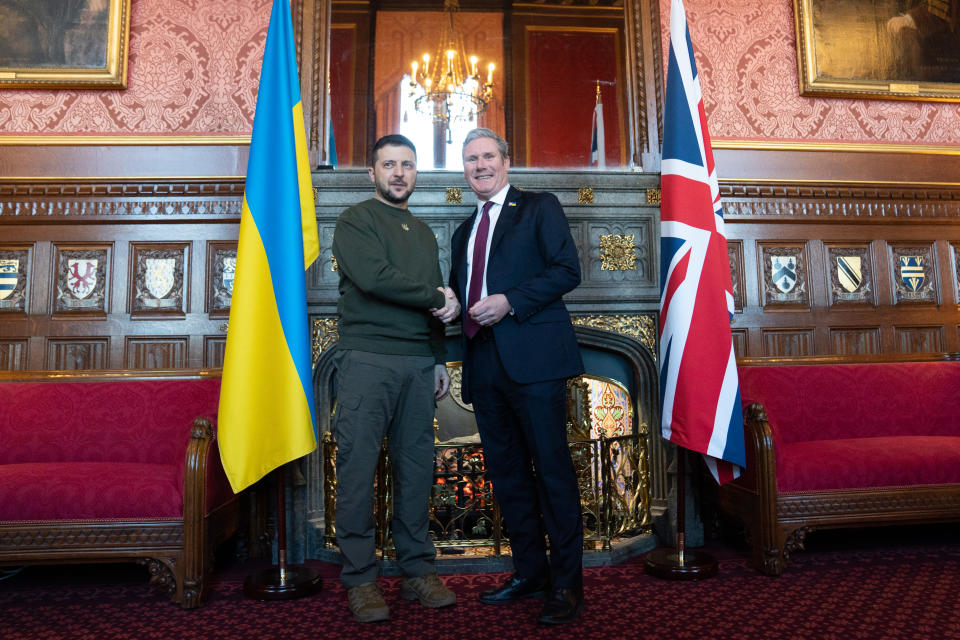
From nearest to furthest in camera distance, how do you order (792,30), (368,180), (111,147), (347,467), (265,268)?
(347,467) < (265,268) < (368,180) < (111,147) < (792,30)

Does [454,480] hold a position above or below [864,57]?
below

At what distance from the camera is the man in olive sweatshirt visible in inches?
104

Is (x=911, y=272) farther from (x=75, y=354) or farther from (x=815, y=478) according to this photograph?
(x=75, y=354)

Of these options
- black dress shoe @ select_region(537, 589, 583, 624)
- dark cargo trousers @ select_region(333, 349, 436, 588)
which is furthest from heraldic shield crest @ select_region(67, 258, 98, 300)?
black dress shoe @ select_region(537, 589, 583, 624)

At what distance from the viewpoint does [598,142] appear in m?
4.23

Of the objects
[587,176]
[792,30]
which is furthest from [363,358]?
[792,30]

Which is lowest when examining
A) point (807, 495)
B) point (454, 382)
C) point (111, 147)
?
point (807, 495)

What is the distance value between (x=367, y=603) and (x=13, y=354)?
283 cm

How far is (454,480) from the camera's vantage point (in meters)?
3.48

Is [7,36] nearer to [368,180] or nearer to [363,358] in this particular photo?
[368,180]

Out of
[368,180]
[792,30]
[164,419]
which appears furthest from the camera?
[792,30]

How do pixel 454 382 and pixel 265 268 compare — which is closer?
pixel 265 268

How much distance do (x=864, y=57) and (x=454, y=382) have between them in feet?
11.7

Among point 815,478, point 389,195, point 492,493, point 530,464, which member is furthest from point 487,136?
point 815,478
